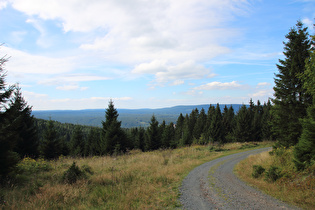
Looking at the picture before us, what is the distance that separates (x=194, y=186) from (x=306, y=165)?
5794 millimetres

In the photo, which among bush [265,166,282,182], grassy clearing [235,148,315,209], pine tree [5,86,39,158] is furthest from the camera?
pine tree [5,86,39,158]

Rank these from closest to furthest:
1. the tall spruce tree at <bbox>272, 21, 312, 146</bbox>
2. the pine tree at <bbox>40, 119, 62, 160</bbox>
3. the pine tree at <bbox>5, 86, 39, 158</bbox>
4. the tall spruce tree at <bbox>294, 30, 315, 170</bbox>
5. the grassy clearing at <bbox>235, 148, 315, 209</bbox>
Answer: the grassy clearing at <bbox>235, 148, 315, 209</bbox>, the tall spruce tree at <bbox>294, 30, 315, 170</bbox>, the tall spruce tree at <bbox>272, 21, 312, 146</bbox>, the pine tree at <bbox>5, 86, 39, 158</bbox>, the pine tree at <bbox>40, 119, 62, 160</bbox>

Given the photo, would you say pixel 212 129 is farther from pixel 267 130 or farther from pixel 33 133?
pixel 33 133

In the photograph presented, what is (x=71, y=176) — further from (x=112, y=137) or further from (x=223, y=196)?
(x=112, y=137)

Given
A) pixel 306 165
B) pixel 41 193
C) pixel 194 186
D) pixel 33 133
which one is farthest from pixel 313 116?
pixel 33 133

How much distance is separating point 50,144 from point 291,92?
31826 mm

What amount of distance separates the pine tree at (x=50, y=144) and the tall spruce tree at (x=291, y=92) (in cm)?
2986

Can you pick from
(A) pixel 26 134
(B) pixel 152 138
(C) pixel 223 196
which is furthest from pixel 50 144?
(C) pixel 223 196

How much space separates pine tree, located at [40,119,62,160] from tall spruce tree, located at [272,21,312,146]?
98.0ft

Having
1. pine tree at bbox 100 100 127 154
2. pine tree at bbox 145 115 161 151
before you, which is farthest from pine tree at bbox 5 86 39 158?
pine tree at bbox 145 115 161 151

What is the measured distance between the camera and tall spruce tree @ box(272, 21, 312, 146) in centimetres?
1367

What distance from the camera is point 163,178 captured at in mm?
9469

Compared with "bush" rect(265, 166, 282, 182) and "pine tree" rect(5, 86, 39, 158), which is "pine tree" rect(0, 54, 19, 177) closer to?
"bush" rect(265, 166, 282, 182)

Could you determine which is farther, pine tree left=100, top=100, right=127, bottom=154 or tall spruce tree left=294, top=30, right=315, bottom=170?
pine tree left=100, top=100, right=127, bottom=154
